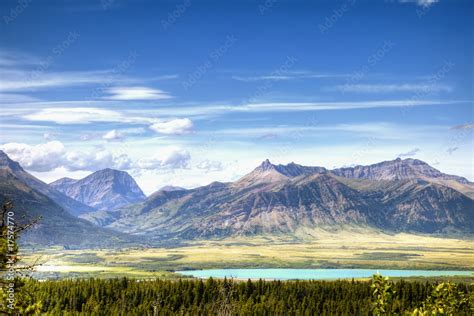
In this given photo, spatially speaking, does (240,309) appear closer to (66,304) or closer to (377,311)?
(66,304)

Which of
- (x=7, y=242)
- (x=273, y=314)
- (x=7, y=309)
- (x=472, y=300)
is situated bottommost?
(x=273, y=314)

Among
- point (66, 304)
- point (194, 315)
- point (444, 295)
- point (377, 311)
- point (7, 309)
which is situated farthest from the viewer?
point (66, 304)

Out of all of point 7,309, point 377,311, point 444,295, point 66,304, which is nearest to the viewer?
point 7,309

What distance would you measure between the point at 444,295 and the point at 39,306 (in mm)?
54943

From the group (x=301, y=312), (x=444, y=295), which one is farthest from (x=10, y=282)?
(x=301, y=312)

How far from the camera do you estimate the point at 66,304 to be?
192125 millimetres

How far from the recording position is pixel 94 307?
186375 millimetres

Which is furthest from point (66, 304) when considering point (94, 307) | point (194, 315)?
point (194, 315)

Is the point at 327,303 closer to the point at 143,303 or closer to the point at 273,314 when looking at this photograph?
the point at 273,314

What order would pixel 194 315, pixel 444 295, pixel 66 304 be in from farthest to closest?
pixel 66 304 → pixel 194 315 → pixel 444 295

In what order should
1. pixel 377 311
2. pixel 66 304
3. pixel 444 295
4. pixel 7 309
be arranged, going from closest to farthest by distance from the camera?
pixel 7 309, pixel 377 311, pixel 444 295, pixel 66 304

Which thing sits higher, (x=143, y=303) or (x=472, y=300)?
(x=472, y=300)

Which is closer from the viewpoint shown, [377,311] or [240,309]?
[377,311]

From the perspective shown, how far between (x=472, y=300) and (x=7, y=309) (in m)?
61.1
